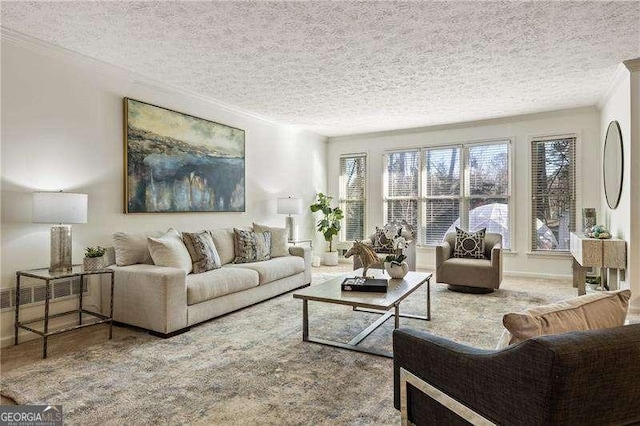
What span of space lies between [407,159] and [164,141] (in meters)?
4.34

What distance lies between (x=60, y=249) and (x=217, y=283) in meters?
1.32

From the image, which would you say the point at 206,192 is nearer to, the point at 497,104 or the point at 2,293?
the point at 2,293

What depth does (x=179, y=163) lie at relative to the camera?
4555 mm

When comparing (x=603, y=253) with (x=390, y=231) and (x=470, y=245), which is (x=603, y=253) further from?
(x=390, y=231)

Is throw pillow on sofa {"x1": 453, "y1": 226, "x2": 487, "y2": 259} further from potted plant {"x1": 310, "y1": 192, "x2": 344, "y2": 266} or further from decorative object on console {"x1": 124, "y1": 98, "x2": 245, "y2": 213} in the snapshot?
decorative object on console {"x1": 124, "y1": 98, "x2": 245, "y2": 213}

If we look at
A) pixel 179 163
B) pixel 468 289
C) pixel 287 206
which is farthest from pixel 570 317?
pixel 287 206

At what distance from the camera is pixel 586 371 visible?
93cm

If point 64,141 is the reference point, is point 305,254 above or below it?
below

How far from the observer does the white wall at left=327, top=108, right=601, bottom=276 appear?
18.3ft

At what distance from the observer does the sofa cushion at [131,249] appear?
143 inches

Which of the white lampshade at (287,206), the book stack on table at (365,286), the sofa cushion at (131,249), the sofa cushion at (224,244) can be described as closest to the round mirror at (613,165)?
the book stack on table at (365,286)

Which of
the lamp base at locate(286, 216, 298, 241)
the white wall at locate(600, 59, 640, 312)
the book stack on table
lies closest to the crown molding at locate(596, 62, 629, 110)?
the white wall at locate(600, 59, 640, 312)

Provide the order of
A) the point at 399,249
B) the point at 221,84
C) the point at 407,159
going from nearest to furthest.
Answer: the point at 399,249 < the point at 221,84 < the point at 407,159

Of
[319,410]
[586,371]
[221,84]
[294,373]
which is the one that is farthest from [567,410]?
[221,84]
